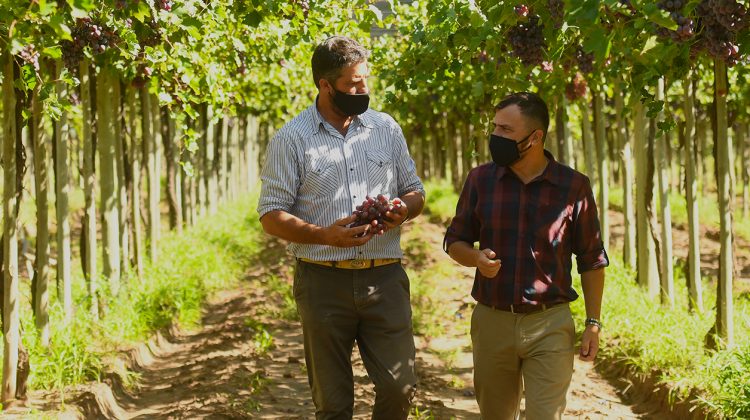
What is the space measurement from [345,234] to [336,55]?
0.84m

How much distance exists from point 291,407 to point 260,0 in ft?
10.7

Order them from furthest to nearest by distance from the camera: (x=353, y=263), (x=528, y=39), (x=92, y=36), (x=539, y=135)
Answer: (x=92, y=36), (x=528, y=39), (x=353, y=263), (x=539, y=135)

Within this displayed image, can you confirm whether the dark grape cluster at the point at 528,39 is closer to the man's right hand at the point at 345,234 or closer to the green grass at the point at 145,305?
the man's right hand at the point at 345,234

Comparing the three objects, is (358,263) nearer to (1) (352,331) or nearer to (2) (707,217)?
(1) (352,331)

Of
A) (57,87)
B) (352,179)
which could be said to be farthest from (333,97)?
(57,87)

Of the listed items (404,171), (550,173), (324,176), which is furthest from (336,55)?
(550,173)

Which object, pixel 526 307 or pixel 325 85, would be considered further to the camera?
pixel 325 85

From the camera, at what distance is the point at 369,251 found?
4.43m

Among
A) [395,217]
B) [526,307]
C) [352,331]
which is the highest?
[395,217]

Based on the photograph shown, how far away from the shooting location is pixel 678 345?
7281mm

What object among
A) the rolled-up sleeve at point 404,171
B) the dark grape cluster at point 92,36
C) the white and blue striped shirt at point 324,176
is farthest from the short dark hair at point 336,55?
the dark grape cluster at point 92,36

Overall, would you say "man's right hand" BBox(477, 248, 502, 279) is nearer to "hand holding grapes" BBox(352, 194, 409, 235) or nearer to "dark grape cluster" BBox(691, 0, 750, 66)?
"hand holding grapes" BBox(352, 194, 409, 235)

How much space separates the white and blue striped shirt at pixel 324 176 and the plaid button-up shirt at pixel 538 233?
18.9 inches

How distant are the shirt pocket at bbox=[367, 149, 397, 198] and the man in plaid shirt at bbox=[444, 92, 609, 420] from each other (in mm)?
443
